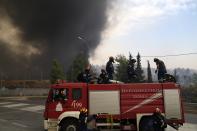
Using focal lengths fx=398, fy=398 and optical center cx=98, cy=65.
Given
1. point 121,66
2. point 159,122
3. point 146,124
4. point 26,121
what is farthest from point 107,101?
point 121,66

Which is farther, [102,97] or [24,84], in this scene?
[24,84]

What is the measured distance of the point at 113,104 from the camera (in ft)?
59.8

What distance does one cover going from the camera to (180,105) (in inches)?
705

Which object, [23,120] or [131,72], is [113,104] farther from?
[23,120]

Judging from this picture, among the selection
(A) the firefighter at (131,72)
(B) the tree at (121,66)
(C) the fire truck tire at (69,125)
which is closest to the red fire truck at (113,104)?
(C) the fire truck tire at (69,125)

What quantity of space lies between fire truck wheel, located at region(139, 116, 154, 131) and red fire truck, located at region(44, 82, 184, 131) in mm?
46

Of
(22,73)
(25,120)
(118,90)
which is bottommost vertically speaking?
(25,120)

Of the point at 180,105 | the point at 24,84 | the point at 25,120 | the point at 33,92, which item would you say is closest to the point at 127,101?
the point at 180,105

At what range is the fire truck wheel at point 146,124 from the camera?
58.9ft

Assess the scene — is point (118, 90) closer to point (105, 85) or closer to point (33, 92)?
point (105, 85)

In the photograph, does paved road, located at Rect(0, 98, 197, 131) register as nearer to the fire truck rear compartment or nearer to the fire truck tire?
the fire truck tire

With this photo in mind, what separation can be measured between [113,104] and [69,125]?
2235mm

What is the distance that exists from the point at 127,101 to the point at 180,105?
7.85ft

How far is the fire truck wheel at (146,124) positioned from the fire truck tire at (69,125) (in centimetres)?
293
